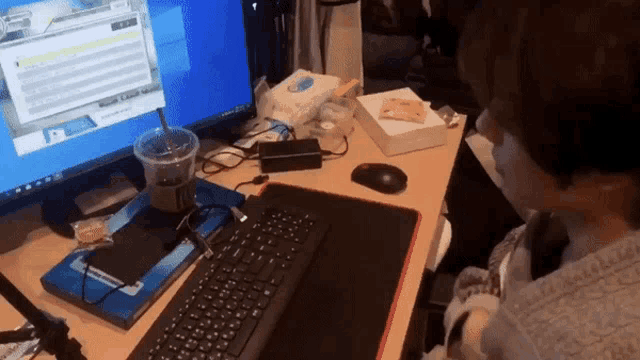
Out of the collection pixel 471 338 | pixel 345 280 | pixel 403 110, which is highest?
pixel 403 110

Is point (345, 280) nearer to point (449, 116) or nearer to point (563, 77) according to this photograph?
point (563, 77)

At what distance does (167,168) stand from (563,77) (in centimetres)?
62

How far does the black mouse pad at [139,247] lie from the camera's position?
83cm

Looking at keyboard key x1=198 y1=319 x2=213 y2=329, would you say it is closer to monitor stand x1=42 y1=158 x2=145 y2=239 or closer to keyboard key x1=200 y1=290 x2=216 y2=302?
keyboard key x1=200 y1=290 x2=216 y2=302

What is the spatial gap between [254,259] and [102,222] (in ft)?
0.88

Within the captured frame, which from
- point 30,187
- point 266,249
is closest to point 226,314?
point 266,249

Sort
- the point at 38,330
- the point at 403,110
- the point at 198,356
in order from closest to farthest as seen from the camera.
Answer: the point at 38,330, the point at 198,356, the point at 403,110

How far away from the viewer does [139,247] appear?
876 mm

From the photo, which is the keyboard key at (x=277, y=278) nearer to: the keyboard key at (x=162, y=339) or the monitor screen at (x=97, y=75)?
the keyboard key at (x=162, y=339)

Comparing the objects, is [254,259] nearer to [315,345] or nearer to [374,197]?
[315,345]

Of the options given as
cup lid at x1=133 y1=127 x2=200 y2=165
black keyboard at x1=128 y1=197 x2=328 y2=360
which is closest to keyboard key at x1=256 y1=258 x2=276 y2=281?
black keyboard at x1=128 y1=197 x2=328 y2=360

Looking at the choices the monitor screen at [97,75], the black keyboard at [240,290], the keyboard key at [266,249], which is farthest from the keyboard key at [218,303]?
the monitor screen at [97,75]

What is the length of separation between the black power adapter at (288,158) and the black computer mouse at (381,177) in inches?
3.2

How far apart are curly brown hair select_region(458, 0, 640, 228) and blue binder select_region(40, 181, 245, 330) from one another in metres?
0.48
